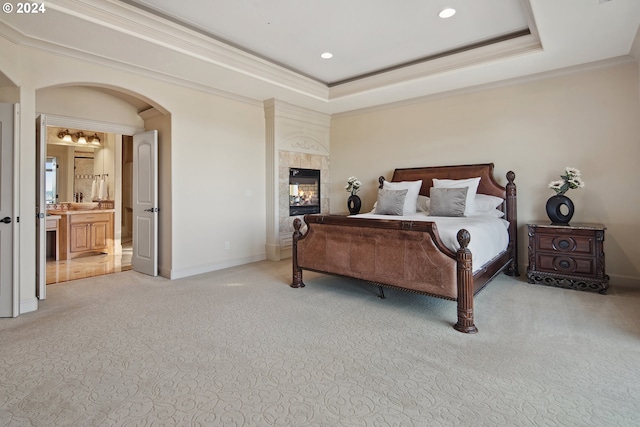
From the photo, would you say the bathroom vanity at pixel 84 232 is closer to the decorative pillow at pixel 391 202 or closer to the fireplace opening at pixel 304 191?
the fireplace opening at pixel 304 191

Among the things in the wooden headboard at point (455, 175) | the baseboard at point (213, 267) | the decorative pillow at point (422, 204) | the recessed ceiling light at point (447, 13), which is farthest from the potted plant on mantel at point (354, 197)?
the recessed ceiling light at point (447, 13)

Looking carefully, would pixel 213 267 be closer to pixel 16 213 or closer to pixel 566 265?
pixel 16 213

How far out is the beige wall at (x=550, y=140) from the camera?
395 centimetres

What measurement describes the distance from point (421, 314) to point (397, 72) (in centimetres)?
344

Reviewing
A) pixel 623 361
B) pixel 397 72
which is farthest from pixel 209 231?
pixel 623 361

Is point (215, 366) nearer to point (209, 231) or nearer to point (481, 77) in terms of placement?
point (209, 231)

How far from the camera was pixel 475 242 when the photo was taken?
3105 millimetres

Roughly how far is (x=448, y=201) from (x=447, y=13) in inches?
87.1

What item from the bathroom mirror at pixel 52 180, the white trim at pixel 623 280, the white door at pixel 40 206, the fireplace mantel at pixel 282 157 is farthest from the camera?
the bathroom mirror at pixel 52 180

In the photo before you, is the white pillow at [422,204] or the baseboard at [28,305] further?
the white pillow at [422,204]

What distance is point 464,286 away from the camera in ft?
9.08

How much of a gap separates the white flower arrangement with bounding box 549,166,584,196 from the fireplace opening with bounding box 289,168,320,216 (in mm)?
3865

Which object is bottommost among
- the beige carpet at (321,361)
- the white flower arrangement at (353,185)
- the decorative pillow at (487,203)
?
the beige carpet at (321,361)

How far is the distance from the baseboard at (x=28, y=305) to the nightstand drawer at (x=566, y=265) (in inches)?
223
